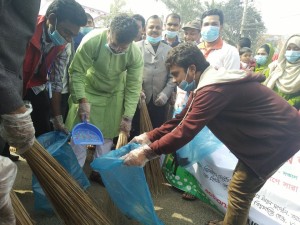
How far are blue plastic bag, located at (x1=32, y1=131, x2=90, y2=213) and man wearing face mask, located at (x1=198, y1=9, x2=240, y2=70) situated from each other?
63.0 inches

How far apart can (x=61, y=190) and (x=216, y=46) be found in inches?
87.7

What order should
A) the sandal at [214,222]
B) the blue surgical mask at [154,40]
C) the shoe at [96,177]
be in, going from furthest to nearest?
the blue surgical mask at [154,40], the shoe at [96,177], the sandal at [214,222]

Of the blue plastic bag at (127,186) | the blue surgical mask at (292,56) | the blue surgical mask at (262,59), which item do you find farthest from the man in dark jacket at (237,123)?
the blue surgical mask at (262,59)

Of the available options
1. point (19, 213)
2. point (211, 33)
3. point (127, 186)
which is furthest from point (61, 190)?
point (211, 33)

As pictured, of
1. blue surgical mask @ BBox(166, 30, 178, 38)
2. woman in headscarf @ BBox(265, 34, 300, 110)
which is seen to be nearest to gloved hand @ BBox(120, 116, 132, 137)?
woman in headscarf @ BBox(265, 34, 300, 110)

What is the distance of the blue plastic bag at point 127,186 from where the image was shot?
1812 mm

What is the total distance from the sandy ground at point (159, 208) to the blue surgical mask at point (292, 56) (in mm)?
1797

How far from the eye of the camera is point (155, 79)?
10.4ft

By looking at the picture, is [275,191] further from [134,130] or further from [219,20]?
[219,20]

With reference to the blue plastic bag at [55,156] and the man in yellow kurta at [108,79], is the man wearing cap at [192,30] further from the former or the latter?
the blue plastic bag at [55,156]

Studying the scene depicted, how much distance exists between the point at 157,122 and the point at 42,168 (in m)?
1.91

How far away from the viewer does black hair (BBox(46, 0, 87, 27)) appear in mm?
1969

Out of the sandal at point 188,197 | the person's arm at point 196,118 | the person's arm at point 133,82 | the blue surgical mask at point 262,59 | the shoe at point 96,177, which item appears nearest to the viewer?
the person's arm at point 196,118

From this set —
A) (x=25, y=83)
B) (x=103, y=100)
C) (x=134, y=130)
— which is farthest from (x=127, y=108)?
(x=25, y=83)
